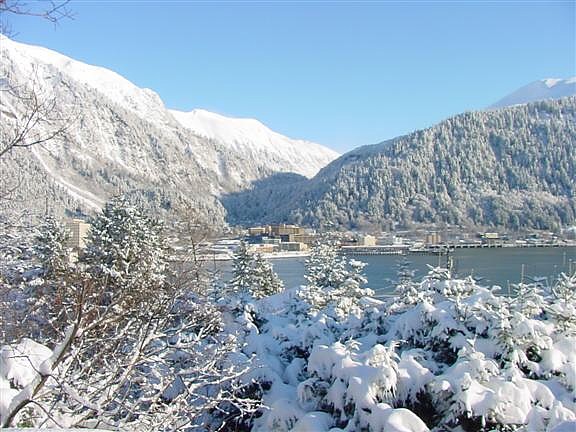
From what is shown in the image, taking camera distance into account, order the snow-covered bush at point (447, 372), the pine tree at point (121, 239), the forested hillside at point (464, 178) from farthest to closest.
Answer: the forested hillside at point (464, 178) → the pine tree at point (121, 239) → the snow-covered bush at point (447, 372)

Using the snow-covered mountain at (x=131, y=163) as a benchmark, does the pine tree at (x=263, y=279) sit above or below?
below

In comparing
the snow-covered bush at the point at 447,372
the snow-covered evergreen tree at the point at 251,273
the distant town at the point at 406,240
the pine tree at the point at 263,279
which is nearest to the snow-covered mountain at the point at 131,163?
the distant town at the point at 406,240

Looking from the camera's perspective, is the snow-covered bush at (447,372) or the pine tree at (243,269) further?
the pine tree at (243,269)

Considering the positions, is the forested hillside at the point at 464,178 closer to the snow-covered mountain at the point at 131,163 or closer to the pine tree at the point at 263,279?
the snow-covered mountain at the point at 131,163

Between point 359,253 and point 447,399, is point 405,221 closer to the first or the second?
point 359,253

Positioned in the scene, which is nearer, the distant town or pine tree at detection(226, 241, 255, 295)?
pine tree at detection(226, 241, 255, 295)

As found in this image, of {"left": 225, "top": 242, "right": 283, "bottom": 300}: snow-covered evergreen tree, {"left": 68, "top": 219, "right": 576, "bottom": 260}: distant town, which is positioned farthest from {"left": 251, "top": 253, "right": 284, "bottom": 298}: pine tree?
{"left": 68, "top": 219, "right": 576, "bottom": 260}: distant town

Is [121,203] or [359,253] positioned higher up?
[121,203]

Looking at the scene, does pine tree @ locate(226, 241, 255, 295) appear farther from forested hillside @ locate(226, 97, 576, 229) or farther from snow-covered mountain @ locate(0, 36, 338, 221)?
forested hillside @ locate(226, 97, 576, 229)

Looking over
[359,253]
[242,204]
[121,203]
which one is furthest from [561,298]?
[242,204]
